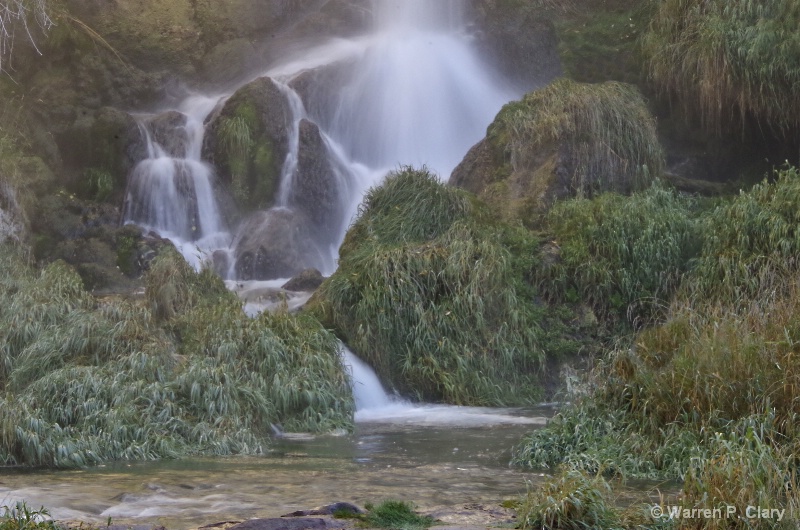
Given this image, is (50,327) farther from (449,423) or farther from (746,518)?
(746,518)

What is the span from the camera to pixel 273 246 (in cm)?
1969

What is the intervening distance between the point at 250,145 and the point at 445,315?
810 cm

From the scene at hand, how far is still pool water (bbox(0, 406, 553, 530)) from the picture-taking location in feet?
25.3

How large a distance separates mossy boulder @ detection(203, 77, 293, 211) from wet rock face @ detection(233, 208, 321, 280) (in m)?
0.62

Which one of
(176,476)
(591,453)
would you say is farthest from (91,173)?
(591,453)

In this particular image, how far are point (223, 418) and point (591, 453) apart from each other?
162 inches

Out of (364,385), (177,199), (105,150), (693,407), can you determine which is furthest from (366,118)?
(693,407)

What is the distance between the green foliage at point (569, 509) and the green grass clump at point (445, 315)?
7087 millimetres

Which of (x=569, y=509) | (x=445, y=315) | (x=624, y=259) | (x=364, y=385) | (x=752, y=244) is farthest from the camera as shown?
(x=624, y=259)

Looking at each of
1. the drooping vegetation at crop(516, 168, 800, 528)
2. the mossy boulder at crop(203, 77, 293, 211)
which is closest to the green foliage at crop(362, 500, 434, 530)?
the drooping vegetation at crop(516, 168, 800, 528)

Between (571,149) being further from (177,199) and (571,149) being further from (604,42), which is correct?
(177,199)

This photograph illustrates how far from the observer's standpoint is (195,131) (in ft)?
71.5

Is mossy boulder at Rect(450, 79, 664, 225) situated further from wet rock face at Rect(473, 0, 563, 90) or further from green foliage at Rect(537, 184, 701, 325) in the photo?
wet rock face at Rect(473, 0, 563, 90)

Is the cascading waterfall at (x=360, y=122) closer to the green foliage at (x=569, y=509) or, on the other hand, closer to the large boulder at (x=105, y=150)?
the large boulder at (x=105, y=150)
